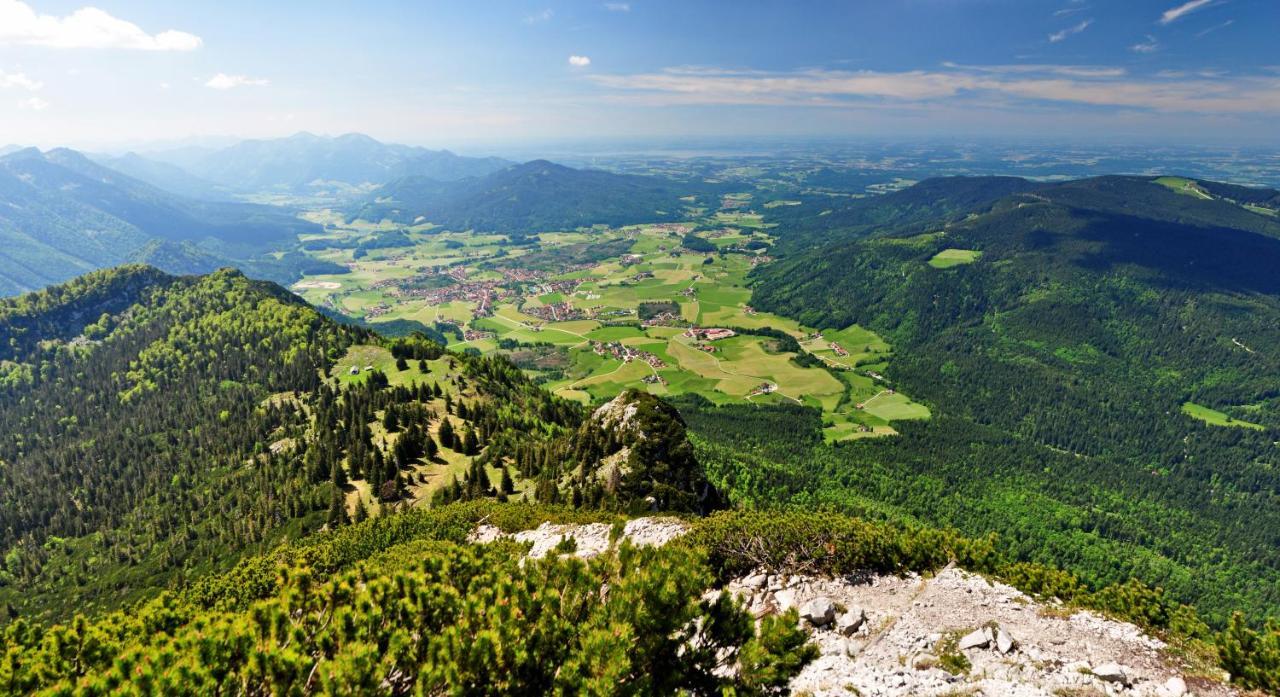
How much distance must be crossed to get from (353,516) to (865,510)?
116653mm

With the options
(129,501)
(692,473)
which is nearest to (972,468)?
(692,473)

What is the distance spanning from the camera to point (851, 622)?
2994 cm

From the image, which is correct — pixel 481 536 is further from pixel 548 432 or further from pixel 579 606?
pixel 548 432

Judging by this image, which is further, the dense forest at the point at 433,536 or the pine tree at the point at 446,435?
the pine tree at the point at 446,435

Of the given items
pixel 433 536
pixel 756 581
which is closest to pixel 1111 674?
pixel 756 581

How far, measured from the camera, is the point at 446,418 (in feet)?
431

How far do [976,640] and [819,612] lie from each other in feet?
25.1

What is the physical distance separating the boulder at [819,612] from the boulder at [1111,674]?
11.6 m

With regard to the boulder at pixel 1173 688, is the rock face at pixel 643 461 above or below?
below

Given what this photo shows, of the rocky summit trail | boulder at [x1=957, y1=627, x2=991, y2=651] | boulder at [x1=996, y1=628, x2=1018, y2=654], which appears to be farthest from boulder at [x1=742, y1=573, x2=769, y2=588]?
boulder at [x1=996, y1=628, x2=1018, y2=654]

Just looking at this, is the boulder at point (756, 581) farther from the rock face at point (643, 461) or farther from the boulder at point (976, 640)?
the rock face at point (643, 461)

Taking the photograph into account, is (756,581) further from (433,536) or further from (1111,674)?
(433,536)

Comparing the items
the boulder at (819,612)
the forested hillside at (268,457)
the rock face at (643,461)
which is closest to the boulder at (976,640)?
the boulder at (819,612)

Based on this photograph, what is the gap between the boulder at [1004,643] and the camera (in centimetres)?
2660
